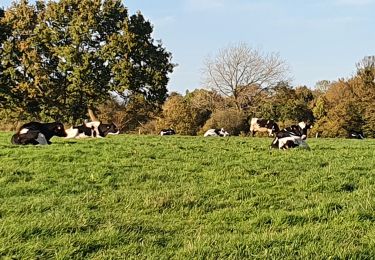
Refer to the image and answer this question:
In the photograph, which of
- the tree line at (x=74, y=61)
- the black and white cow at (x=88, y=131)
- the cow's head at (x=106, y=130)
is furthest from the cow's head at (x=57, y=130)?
the tree line at (x=74, y=61)

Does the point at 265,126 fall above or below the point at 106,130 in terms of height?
above

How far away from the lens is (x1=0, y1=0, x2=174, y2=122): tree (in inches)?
1558

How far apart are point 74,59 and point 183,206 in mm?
33500

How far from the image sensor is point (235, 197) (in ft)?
27.1

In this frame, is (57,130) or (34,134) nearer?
(34,134)

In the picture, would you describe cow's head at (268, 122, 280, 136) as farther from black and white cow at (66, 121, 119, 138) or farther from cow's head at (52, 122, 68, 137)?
cow's head at (52, 122, 68, 137)

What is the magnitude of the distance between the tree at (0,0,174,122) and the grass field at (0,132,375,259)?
89.5 ft

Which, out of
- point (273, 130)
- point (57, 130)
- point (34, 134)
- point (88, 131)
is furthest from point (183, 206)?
point (273, 130)

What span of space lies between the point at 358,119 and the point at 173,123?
19620 mm

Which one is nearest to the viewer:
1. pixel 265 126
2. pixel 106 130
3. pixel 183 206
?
pixel 183 206

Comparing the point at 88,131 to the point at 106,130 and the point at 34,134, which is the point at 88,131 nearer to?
the point at 106,130

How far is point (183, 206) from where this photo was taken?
7574 millimetres

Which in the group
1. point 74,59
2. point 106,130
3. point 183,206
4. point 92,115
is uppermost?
point 74,59

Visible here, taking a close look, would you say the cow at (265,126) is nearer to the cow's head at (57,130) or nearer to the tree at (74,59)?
the tree at (74,59)
